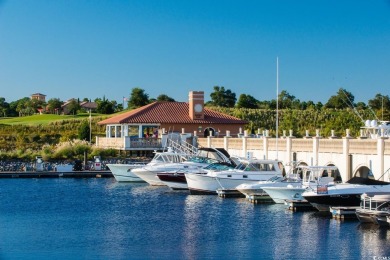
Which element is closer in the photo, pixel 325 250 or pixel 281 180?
pixel 325 250

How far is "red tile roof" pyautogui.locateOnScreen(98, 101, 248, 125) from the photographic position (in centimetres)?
8738

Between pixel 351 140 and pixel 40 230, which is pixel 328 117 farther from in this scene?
pixel 40 230

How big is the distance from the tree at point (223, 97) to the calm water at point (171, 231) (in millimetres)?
105698

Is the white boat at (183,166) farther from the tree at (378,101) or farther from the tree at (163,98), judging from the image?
the tree at (163,98)

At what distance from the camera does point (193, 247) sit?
115 feet

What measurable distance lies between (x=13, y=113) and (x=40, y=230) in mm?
146413

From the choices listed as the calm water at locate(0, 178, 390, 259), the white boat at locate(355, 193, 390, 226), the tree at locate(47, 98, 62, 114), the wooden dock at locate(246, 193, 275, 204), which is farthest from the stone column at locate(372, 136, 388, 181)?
the tree at locate(47, 98, 62, 114)

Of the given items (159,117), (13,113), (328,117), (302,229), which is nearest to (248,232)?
(302,229)

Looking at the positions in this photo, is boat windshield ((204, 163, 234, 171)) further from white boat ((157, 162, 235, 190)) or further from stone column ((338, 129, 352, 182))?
stone column ((338, 129, 352, 182))

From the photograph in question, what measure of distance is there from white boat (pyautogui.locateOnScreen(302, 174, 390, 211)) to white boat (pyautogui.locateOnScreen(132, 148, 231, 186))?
19859 mm

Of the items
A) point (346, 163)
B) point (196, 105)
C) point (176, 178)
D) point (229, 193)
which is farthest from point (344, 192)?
point (196, 105)

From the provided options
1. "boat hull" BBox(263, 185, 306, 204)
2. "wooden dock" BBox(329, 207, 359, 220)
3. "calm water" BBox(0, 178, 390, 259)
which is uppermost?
"boat hull" BBox(263, 185, 306, 204)

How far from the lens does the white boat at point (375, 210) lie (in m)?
38.8

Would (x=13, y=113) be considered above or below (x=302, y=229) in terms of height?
above
